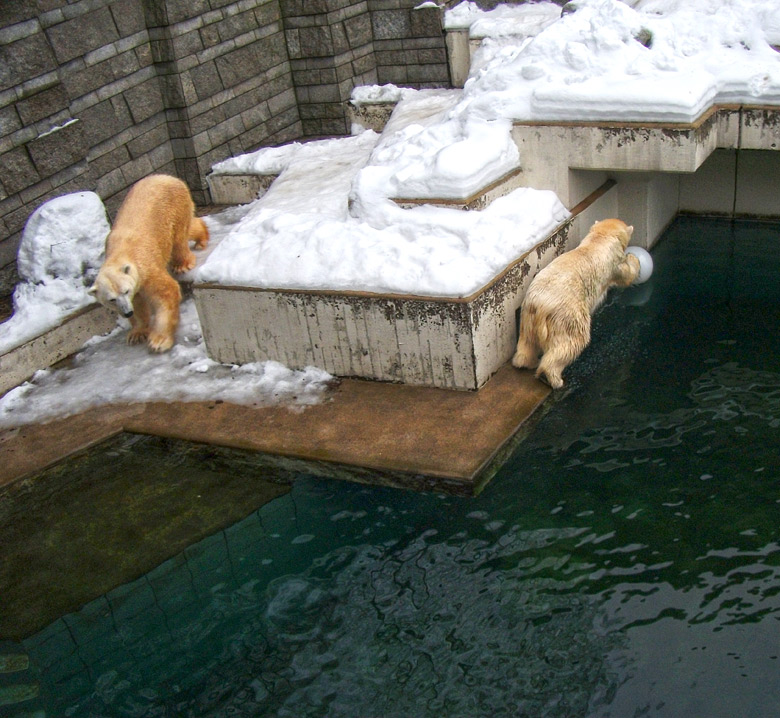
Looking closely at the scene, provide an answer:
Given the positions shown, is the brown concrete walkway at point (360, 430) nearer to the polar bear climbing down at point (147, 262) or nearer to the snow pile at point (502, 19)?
the polar bear climbing down at point (147, 262)

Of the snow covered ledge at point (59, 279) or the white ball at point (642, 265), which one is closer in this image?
the white ball at point (642, 265)

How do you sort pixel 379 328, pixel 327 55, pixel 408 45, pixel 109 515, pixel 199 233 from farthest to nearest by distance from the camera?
pixel 408 45
pixel 327 55
pixel 199 233
pixel 379 328
pixel 109 515

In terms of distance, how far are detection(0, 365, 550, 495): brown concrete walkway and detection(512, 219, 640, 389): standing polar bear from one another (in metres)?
0.18

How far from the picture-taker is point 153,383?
6.66 m

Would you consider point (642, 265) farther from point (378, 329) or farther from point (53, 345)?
point (53, 345)

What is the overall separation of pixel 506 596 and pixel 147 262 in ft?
13.4

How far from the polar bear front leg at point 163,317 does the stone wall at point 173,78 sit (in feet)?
5.19

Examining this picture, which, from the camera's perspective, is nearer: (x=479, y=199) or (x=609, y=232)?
(x=479, y=199)

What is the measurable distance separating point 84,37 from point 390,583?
655cm

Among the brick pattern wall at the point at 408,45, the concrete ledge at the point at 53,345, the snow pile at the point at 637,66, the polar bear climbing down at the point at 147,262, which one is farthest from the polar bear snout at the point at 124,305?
the brick pattern wall at the point at 408,45

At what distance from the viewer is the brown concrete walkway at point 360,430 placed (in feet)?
17.4

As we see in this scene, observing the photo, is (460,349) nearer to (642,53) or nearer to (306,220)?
(306,220)

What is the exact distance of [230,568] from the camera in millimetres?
4848

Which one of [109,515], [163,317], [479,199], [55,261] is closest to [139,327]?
[163,317]
